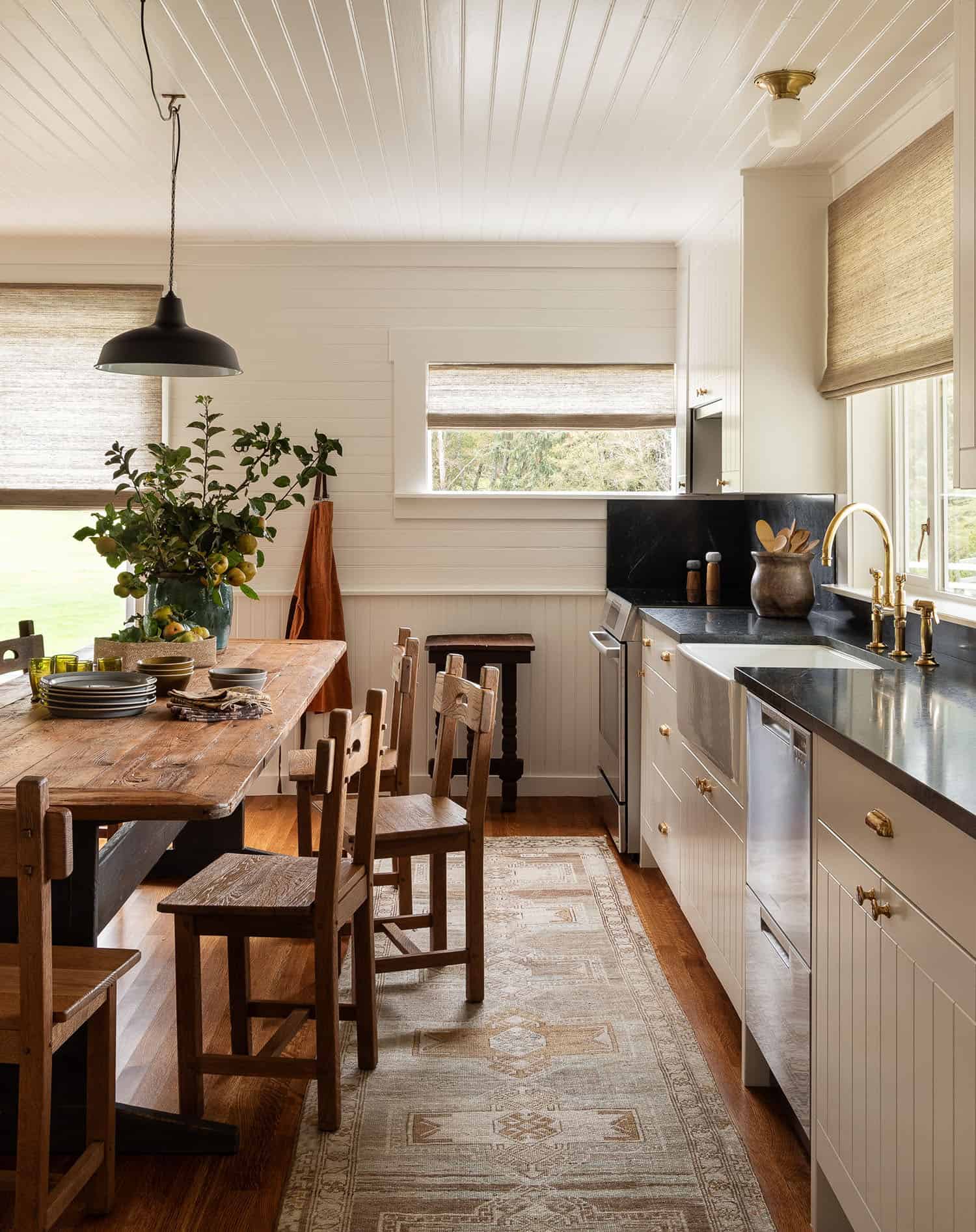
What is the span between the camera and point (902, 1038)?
5.08 feet

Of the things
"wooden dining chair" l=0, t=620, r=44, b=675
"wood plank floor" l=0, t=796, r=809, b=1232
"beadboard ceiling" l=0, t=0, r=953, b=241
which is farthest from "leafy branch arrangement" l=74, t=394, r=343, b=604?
"wood plank floor" l=0, t=796, r=809, b=1232

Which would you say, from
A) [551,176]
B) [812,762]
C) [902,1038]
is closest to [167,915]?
[812,762]

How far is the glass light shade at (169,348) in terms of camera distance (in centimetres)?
309

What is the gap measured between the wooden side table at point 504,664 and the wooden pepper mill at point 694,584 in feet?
2.44

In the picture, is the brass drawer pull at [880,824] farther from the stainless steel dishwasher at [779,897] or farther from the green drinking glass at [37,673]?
the green drinking glass at [37,673]

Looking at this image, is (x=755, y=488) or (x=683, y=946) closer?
(x=683, y=946)

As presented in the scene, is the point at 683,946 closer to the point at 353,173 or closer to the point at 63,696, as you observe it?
the point at 63,696

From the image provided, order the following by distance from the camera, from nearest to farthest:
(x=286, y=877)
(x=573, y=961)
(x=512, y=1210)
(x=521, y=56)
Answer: (x=512, y=1210)
(x=286, y=877)
(x=521, y=56)
(x=573, y=961)

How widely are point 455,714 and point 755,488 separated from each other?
1596 millimetres

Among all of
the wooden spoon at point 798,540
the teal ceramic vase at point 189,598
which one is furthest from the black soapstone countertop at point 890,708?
the teal ceramic vase at point 189,598

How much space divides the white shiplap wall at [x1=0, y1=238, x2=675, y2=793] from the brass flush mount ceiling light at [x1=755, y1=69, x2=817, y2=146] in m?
2.06

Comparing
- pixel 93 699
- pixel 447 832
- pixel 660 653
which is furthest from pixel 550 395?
pixel 93 699

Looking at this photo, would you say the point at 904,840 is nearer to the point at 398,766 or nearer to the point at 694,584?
the point at 398,766

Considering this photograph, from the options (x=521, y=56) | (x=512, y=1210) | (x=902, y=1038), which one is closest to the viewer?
(x=902, y=1038)
